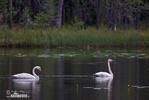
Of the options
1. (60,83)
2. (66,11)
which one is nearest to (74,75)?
(60,83)

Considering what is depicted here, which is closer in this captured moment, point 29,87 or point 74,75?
point 29,87

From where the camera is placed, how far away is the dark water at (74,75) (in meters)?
15.1

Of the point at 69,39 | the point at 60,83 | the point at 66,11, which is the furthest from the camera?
the point at 66,11

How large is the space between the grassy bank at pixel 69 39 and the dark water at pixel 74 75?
2.66 meters

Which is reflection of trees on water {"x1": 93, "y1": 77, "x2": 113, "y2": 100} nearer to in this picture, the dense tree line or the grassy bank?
the grassy bank

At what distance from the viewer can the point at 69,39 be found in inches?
1348

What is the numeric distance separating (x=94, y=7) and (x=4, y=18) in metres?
13.4

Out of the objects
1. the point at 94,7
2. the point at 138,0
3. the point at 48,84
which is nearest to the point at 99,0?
the point at 138,0

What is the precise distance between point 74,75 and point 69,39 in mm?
14610

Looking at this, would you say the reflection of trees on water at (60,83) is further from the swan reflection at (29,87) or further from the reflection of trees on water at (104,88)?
the reflection of trees on water at (104,88)

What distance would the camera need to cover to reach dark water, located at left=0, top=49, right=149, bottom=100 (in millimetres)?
15070

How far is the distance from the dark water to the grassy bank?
8.73ft

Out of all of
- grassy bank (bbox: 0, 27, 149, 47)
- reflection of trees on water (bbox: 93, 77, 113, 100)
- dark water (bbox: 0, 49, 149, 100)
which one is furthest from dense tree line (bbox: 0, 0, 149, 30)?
reflection of trees on water (bbox: 93, 77, 113, 100)

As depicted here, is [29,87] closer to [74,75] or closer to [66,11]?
[74,75]
